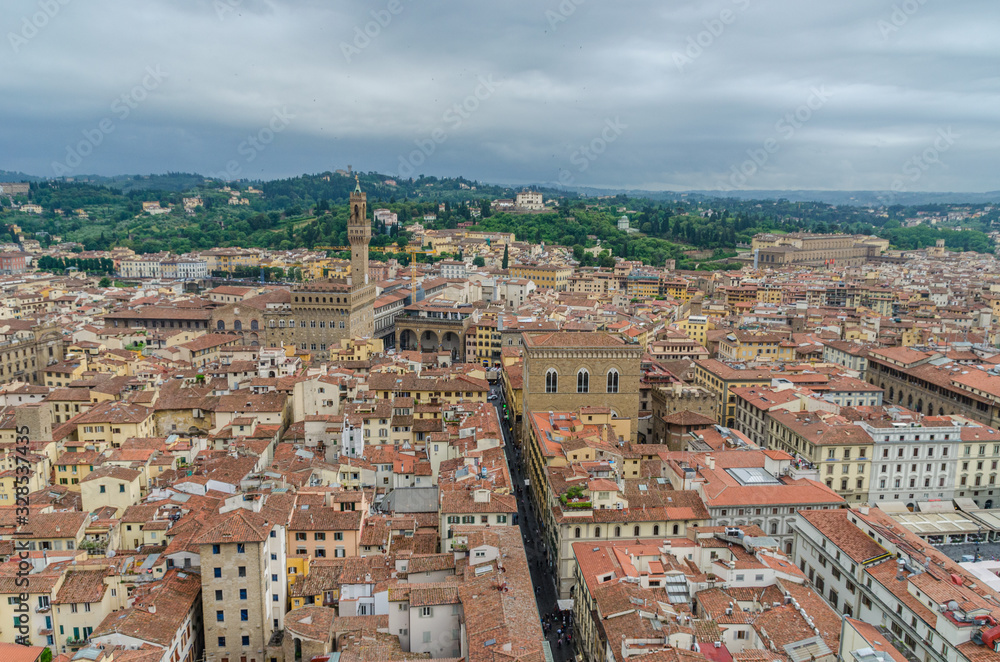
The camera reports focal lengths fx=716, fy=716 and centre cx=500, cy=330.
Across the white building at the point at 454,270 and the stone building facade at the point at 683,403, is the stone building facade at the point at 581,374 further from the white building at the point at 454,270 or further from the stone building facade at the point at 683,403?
the white building at the point at 454,270

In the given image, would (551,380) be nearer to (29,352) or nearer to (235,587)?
(235,587)

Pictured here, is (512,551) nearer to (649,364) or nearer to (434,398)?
(434,398)

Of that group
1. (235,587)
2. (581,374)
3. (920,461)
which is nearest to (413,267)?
(581,374)

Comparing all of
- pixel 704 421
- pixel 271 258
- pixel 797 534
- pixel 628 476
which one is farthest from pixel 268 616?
pixel 271 258

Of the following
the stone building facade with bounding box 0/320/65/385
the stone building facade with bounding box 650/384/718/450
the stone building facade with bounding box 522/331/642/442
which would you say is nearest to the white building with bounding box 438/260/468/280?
the stone building facade with bounding box 0/320/65/385

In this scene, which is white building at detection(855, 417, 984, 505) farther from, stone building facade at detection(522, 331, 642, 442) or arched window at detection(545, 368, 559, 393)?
arched window at detection(545, 368, 559, 393)

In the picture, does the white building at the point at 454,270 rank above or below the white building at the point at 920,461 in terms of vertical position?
above

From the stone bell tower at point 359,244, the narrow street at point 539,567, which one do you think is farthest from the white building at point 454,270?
the narrow street at point 539,567
